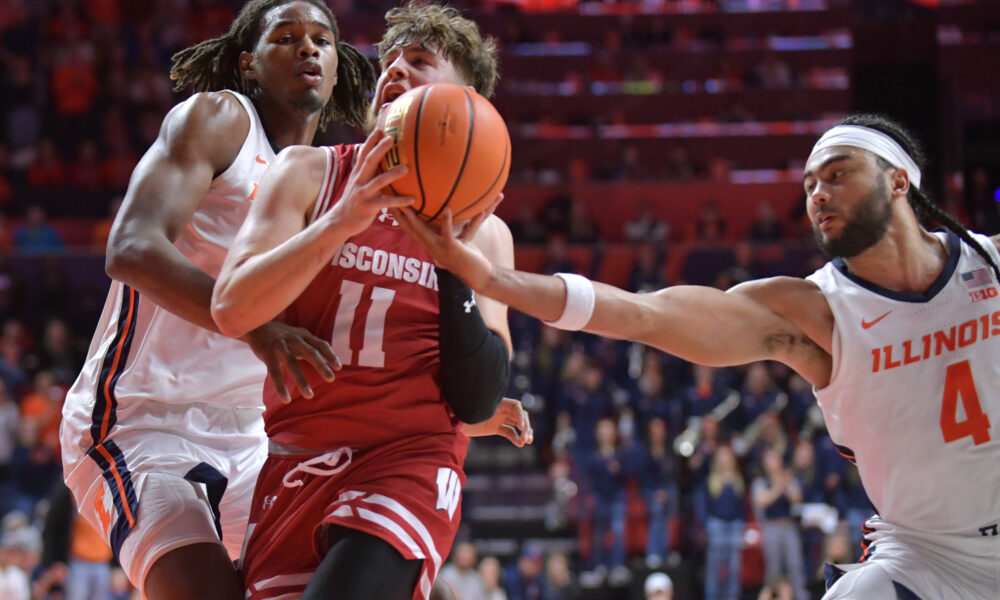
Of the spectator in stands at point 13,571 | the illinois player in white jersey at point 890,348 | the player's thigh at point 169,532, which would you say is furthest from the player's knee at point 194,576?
the spectator in stands at point 13,571

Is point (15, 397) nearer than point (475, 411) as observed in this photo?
No

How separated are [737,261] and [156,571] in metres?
12.2

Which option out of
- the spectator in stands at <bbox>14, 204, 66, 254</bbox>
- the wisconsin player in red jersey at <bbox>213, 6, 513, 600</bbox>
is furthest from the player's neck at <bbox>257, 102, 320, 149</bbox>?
the spectator in stands at <bbox>14, 204, 66, 254</bbox>

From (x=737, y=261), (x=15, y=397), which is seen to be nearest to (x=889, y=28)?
(x=737, y=261)

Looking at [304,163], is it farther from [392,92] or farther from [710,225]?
[710,225]

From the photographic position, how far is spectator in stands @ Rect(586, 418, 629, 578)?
1059cm

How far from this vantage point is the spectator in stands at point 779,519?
9.50 m

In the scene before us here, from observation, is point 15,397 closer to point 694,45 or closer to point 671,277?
point 671,277

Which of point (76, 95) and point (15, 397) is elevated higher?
point (76, 95)

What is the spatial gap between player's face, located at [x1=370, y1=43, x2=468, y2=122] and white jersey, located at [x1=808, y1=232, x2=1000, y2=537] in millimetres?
1513

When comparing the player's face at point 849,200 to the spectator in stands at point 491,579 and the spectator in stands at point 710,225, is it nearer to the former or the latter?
the spectator in stands at point 491,579

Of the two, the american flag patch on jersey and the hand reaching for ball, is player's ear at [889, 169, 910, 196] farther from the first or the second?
the hand reaching for ball

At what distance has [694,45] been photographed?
63.1 feet

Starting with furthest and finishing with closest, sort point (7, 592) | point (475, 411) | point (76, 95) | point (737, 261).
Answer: point (76, 95) < point (737, 261) < point (7, 592) < point (475, 411)
